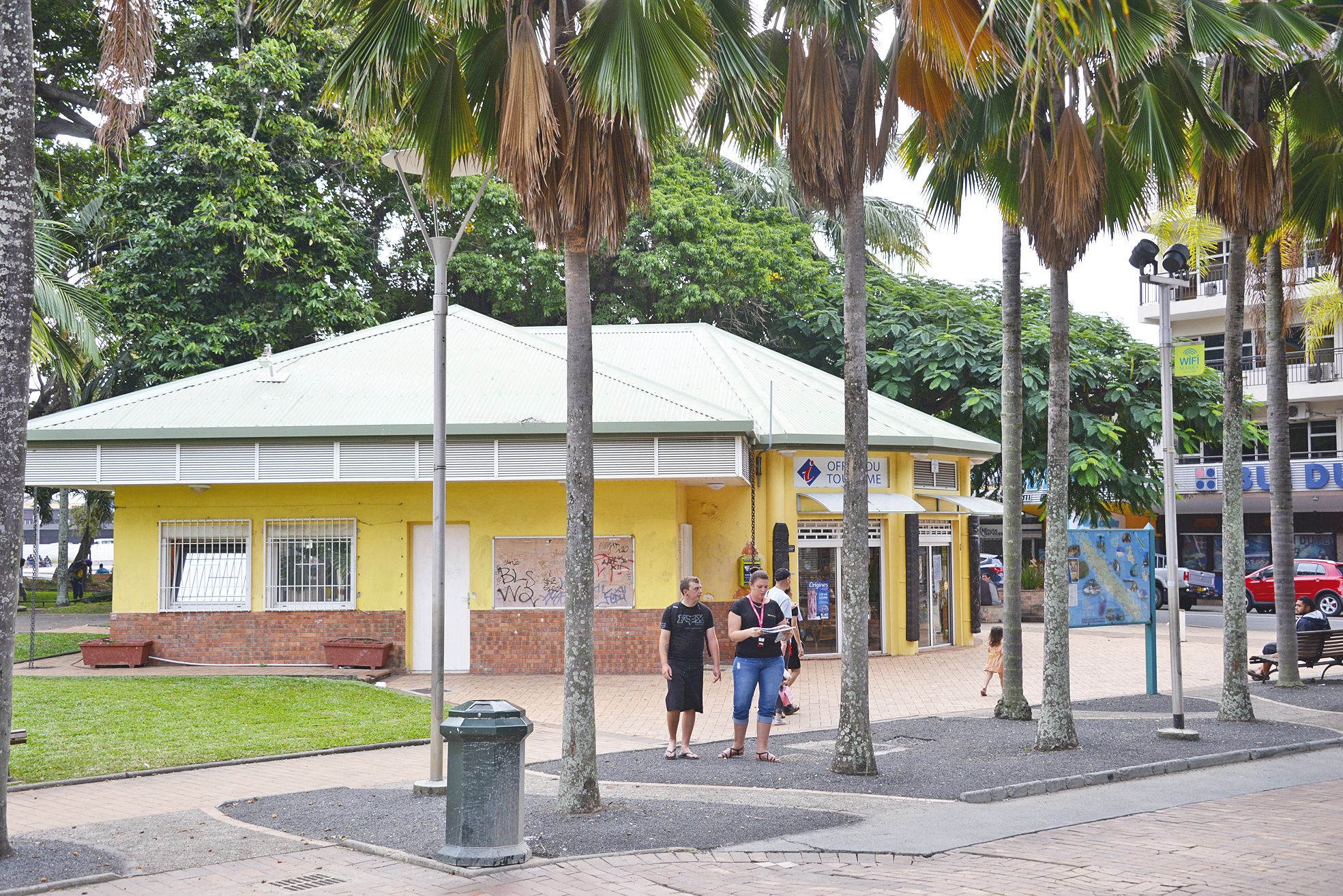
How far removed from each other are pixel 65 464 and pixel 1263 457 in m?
39.7

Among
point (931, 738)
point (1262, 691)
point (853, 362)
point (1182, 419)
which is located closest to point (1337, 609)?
point (1182, 419)

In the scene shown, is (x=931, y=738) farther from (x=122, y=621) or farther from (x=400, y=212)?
(x=400, y=212)

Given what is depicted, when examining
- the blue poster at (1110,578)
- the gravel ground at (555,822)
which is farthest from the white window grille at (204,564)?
the blue poster at (1110,578)

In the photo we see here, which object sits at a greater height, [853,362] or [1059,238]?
[1059,238]

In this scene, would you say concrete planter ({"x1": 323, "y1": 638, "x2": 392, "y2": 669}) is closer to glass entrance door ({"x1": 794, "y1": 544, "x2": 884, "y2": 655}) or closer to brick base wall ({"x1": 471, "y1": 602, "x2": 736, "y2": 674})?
brick base wall ({"x1": 471, "y1": 602, "x2": 736, "y2": 674})

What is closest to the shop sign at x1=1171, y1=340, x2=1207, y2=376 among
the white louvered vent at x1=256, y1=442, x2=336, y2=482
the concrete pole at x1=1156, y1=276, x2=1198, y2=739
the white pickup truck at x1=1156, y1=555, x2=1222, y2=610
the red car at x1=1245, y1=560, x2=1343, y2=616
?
the concrete pole at x1=1156, y1=276, x2=1198, y2=739

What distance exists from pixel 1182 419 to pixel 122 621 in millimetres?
23785

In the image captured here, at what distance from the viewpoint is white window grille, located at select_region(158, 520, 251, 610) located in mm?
20406

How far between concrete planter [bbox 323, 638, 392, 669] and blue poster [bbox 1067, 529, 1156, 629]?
1075 cm

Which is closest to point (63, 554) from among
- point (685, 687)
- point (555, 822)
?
point (685, 687)

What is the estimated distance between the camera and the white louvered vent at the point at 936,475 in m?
24.4

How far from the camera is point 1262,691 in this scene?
17.2m

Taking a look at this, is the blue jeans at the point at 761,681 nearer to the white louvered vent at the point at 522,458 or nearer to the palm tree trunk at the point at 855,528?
the palm tree trunk at the point at 855,528

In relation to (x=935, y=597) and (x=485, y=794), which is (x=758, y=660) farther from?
(x=935, y=597)
